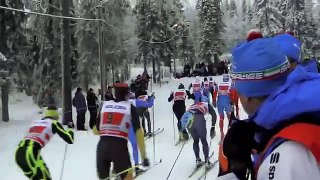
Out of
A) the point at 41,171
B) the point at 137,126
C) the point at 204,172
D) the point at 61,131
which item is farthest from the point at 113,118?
the point at 204,172

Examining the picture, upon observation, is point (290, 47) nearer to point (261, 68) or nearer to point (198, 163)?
point (261, 68)

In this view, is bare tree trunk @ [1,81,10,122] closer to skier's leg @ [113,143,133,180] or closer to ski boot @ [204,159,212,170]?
→ ski boot @ [204,159,212,170]

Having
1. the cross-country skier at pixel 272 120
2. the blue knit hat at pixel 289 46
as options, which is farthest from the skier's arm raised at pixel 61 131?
the cross-country skier at pixel 272 120

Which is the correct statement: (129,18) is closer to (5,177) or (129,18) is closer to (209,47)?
(209,47)

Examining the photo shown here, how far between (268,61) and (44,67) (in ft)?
112

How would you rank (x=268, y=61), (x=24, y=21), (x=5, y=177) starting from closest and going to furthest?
(x=268, y=61)
(x=5, y=177)
(x=24, y=21)

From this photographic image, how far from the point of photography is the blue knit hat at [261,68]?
153 cm

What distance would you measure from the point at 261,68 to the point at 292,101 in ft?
0.78

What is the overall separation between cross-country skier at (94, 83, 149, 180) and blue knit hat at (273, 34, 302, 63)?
5.05 m

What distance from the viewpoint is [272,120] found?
1.37 metres

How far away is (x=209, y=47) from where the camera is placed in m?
58.9

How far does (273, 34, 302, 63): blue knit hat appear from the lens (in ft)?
5.59

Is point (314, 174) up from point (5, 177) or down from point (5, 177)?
up

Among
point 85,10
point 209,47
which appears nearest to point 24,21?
point 85,10
